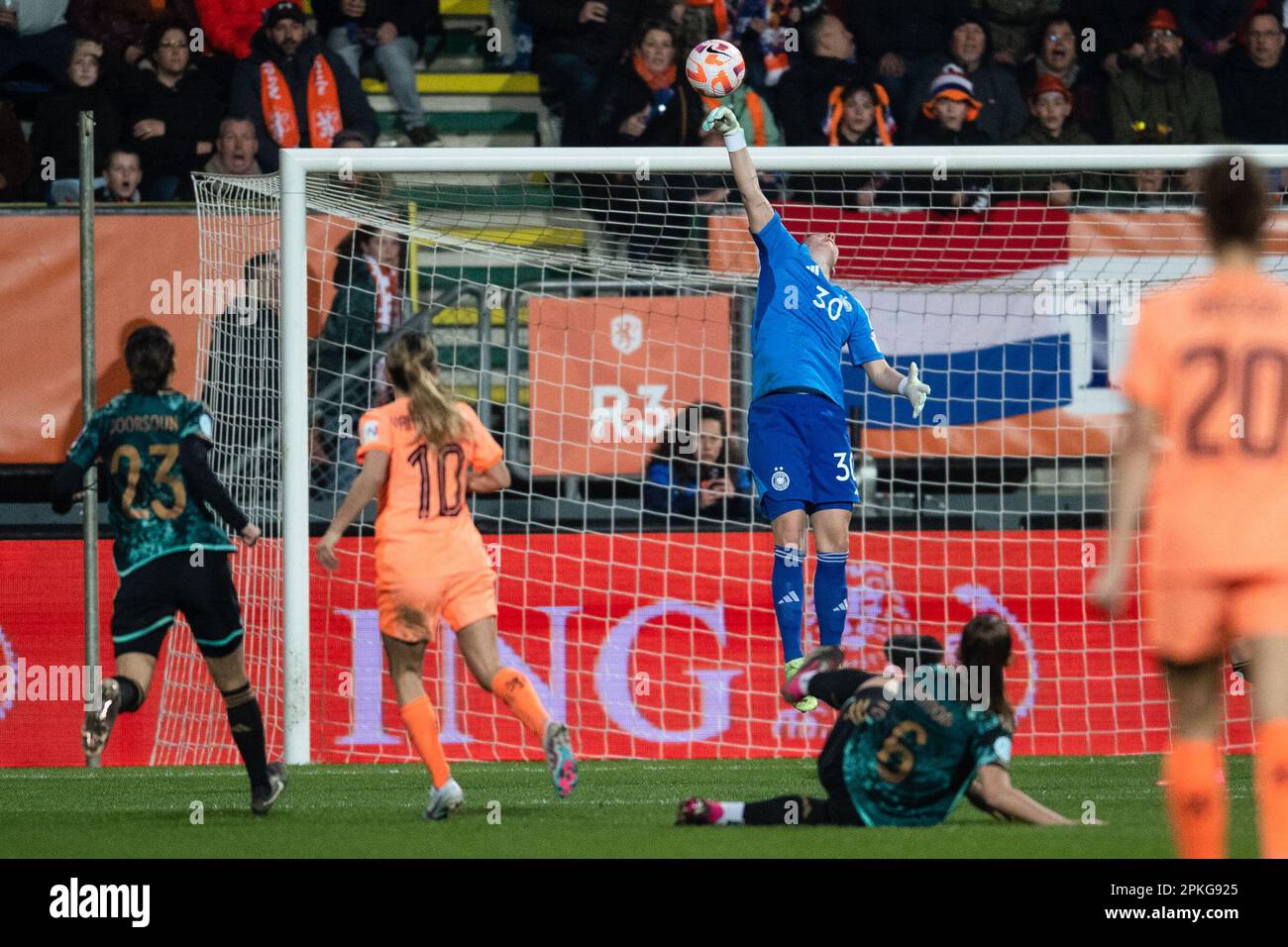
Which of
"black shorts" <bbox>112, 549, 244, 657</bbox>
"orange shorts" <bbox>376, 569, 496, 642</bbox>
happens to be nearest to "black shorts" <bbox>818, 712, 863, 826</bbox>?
"orange shorts" <bbox>376, 569, 496, 642</bbox>

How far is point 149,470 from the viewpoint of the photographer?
6.83 m

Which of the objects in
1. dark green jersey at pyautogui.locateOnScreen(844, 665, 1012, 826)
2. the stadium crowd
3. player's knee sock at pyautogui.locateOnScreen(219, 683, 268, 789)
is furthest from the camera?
the stadium crowd

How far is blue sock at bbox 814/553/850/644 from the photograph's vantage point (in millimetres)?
7770

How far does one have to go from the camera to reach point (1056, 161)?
9.07 metres

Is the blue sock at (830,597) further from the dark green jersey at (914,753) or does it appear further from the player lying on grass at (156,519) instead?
the player lying on grass at (156,519)

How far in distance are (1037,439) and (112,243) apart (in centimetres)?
543

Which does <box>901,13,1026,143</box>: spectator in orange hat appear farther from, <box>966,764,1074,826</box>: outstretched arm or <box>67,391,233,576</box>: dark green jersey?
<box>966,764,1074,826</box>: outstretched arm

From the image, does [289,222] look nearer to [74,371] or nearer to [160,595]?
[74,371]

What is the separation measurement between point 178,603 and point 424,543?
3.39 feet

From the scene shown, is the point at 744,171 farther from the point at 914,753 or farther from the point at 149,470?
the point at 914,753

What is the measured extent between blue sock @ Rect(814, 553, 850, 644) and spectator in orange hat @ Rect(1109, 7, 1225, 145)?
6.24m

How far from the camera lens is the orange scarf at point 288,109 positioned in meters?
12.6

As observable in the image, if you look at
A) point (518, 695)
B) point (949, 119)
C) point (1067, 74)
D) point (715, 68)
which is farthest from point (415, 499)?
point (1067, 74)

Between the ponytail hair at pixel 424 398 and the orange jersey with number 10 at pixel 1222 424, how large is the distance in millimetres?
3001
